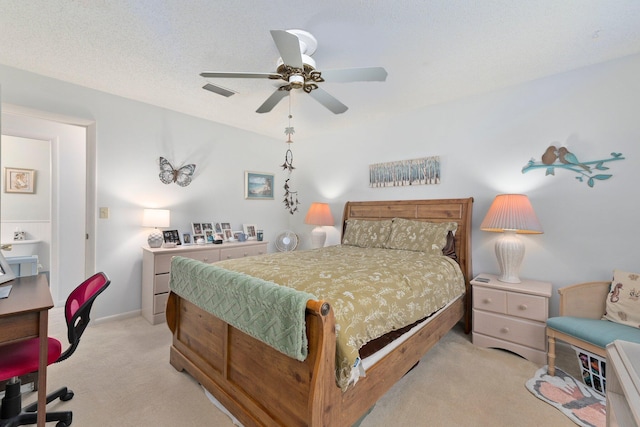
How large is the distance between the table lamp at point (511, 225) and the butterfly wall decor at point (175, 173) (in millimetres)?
3639

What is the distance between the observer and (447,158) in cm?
330

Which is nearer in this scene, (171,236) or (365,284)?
(365,284)

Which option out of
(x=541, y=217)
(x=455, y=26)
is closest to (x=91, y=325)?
(x=455, y=26)

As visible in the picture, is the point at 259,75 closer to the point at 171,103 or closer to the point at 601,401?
the point at 171,103

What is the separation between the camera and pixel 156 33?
79.4 inches

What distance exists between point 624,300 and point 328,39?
295cm

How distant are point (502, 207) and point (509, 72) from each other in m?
1.28

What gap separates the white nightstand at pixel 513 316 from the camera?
2256mm

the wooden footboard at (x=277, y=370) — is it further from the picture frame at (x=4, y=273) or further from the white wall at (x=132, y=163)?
the white wall at (x=132, y=163)

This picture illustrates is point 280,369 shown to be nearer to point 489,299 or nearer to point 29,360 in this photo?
point 29,360

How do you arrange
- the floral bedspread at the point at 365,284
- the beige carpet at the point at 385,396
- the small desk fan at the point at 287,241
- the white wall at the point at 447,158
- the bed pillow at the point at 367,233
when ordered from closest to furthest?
the floral bedspread at the point at 365,284 → the beige carpet at the point at 385,396 → the white wall at the point at 447,158 → the bed pillow at the point at 367,233 → the small desk fan at the point at 287,241

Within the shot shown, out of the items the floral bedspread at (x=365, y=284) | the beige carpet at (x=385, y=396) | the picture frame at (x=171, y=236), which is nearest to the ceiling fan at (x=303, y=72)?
the floral bedspread at (x=365, y=284)

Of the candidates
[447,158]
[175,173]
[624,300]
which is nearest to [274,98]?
[175,173]

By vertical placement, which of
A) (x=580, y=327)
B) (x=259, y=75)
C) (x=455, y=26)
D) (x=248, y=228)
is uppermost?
(x=455, y=26)
